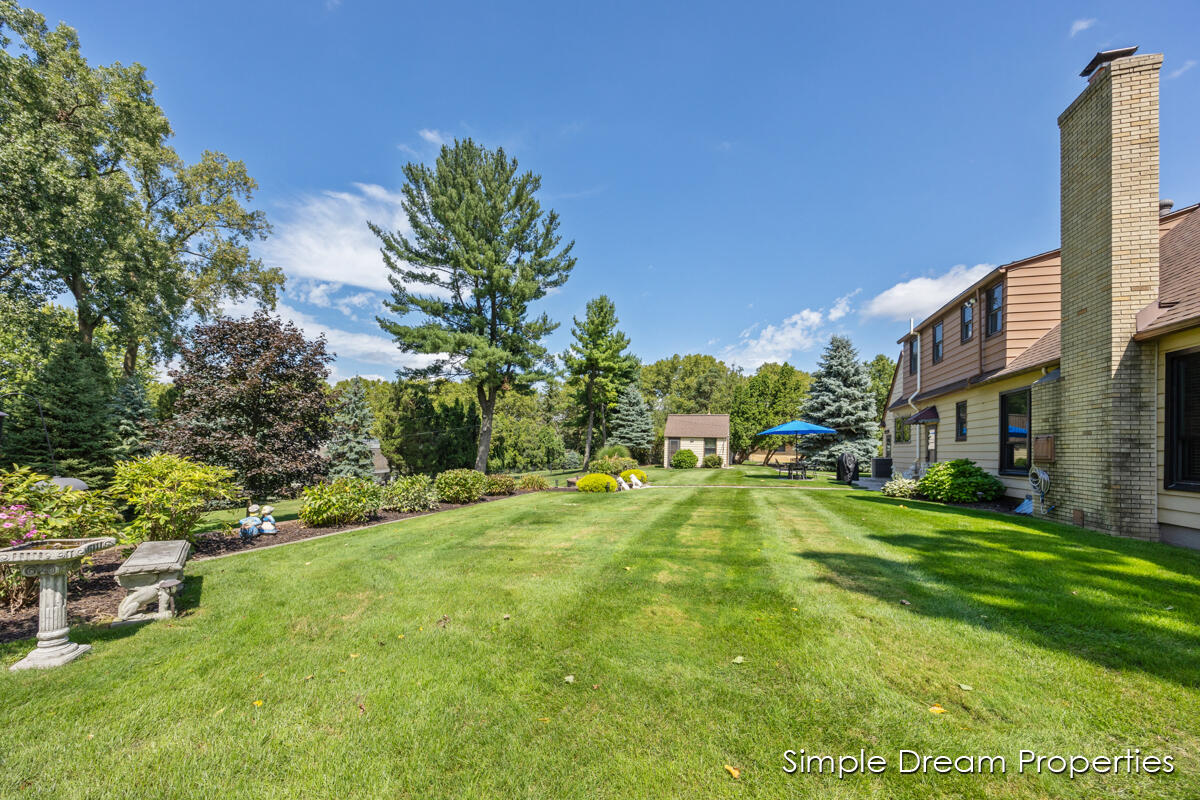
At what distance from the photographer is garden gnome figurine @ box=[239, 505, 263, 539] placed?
24.9 ft

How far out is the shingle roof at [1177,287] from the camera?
5.43 meters

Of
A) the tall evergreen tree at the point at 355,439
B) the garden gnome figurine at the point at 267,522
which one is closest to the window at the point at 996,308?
the garden gnome figurine at the point at 267,522

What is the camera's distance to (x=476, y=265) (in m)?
17.2

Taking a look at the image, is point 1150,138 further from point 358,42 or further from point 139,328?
point 139,328

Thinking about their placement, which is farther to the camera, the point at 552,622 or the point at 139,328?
the point at 139,328

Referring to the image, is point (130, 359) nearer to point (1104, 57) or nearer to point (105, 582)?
point (105, 582)

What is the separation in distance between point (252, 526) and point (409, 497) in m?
3.25

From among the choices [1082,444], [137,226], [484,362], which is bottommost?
[1082,444]

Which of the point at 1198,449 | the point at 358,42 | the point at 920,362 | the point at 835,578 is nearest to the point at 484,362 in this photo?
the point at 358,42

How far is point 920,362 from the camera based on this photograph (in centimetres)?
1461

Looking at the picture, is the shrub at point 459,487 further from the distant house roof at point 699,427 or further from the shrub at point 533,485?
the distant house roof at point 699,427

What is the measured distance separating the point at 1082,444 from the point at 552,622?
8.38 meters

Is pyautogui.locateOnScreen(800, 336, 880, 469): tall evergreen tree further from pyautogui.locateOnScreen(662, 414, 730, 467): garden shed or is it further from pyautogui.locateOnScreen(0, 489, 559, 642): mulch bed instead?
pyautogui.locateOnScreen(0, 489, 559, 642): mulch bed

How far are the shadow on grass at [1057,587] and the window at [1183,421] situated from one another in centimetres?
103
